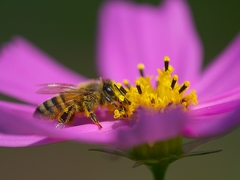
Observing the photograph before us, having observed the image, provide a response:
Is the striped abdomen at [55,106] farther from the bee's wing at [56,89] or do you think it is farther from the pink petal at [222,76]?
the pink petal at [222,76]

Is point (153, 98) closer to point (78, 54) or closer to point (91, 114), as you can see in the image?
Answer: point (91, 114)

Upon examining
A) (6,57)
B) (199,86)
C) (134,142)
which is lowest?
A: (134,142)

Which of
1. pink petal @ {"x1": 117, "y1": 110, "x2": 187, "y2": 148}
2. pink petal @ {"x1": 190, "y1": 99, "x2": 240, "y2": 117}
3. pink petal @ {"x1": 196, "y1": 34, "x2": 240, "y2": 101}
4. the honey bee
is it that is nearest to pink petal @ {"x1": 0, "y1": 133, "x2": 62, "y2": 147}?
the honey bee

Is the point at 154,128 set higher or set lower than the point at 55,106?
lower

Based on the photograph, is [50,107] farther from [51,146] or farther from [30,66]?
[51,146]

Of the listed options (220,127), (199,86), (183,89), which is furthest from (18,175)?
(220,127)

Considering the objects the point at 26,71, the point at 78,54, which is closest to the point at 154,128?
the point at 26,71
